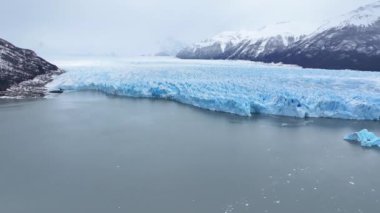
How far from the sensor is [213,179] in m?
6.59

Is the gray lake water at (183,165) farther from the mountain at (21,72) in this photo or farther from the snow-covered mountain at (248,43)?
the snow-covered mountain at (248,43)

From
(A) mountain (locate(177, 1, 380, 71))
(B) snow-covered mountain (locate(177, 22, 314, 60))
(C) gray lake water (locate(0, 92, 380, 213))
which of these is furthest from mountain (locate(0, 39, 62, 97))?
(B) snow-covered mountain (locate(177, 22, 314, 60))

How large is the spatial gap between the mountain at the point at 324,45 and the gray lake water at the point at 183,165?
31.2m

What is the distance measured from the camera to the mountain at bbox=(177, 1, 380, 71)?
41.0m

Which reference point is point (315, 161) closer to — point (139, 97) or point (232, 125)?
point (232, 125)

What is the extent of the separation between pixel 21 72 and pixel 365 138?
19902mm

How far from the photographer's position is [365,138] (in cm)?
881

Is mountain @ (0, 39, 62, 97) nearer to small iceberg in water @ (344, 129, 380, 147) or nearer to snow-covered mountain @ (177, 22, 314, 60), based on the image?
small iceberg in water @ (344, 129, 380, 147)

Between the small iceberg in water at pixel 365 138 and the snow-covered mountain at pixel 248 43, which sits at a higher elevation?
the snow-covered mountain at pixel 248 43

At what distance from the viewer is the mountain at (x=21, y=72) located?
18237 millimetres

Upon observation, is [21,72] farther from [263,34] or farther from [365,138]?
[263,34]

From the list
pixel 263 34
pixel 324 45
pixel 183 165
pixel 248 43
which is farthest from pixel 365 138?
pixel 263 34

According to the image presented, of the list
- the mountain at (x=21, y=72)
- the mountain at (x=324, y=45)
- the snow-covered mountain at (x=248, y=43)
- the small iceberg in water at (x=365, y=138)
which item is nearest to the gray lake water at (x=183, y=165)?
the small iceberg in water at (x=365, y=138)

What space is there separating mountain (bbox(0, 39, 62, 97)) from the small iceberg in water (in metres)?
14.6
